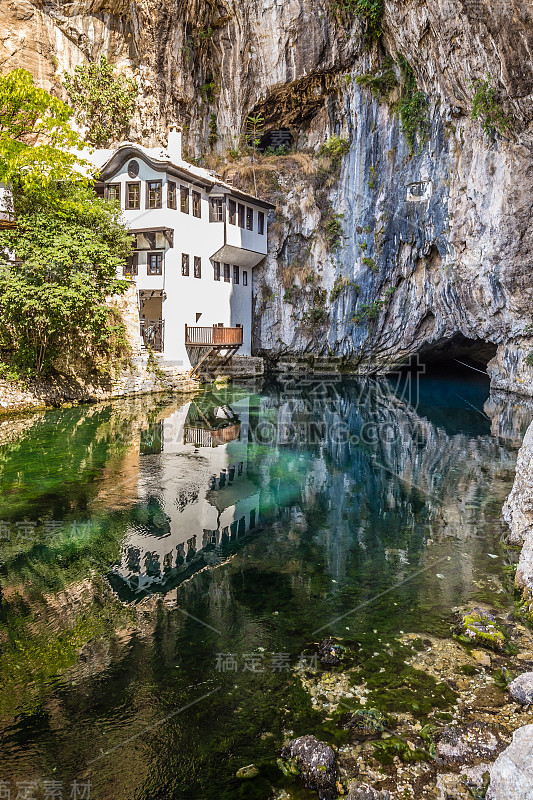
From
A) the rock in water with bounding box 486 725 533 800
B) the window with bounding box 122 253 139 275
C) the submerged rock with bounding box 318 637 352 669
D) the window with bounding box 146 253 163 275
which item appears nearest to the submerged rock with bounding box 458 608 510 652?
the submerged rock with bounding box 318 637 352 669

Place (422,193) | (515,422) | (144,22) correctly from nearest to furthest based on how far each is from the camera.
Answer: (515,422) < (422,193) < (144,22)

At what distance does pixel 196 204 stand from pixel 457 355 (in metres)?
24.5

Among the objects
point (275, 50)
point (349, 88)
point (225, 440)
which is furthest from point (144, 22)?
point (225, 440)

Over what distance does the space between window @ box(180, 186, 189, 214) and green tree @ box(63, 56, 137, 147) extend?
9.04 m

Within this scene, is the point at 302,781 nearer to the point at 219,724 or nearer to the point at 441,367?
the point at 219,724

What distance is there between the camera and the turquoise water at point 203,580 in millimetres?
5570

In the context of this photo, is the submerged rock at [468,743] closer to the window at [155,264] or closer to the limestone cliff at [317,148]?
the limestone cliff at [317,148]

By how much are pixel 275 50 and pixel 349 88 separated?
6076 millimetres

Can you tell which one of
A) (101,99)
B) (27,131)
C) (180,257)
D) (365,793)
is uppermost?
(101,99)

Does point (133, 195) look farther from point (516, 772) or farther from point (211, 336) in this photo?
point (516, 772)

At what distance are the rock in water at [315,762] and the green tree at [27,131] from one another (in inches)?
822

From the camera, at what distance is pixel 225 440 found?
19.6 m

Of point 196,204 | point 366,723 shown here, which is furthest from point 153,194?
point 366,723

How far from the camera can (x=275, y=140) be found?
43.6 metres
